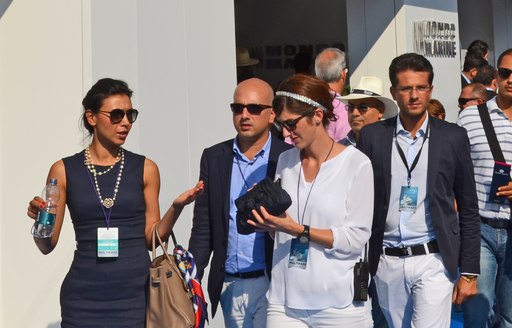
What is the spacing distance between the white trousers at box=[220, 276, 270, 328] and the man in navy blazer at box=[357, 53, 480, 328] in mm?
651

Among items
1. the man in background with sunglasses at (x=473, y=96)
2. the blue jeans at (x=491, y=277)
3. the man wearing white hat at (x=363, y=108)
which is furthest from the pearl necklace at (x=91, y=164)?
the man in background with sunglasses at (x=473, y=96)

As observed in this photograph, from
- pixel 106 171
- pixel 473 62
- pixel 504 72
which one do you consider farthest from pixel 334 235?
pixel 473 62

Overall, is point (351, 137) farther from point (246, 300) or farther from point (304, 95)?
point (304, 95)

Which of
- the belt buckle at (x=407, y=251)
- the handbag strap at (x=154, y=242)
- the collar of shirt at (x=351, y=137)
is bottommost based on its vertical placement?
the belt buckle at (x=407, y=251)

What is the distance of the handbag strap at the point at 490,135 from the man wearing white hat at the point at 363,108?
3.25 feet

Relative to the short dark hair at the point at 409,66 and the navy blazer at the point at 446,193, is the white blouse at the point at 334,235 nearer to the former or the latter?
the navy blazer at the point at 446,193

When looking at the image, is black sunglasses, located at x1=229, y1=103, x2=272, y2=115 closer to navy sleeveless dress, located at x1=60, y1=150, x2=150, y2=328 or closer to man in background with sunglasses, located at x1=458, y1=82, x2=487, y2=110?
navy sleeveless dress, located at x1=60, y1=150, x2=150, y2=328

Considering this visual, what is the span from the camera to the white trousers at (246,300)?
4.98m

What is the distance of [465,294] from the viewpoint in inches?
202

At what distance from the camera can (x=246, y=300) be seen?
500 centimetres

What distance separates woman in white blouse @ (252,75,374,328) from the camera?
440cm

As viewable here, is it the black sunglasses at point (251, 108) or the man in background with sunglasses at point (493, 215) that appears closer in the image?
the black sunglasses at point (251, 108)

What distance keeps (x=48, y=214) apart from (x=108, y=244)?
0.34 m

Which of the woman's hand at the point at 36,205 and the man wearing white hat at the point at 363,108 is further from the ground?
the man wearing white hat at the point at 363,108
